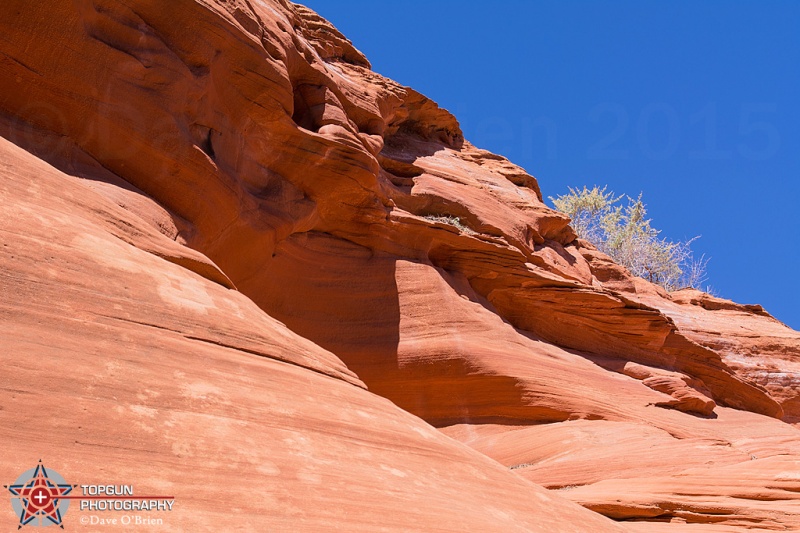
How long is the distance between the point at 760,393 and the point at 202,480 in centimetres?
1974

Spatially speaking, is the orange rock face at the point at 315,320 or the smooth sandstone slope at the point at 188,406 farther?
the orange rock face at the point at 315,320

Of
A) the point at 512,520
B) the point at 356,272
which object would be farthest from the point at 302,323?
the point at 512,520

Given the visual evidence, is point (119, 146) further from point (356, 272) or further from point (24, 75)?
point (356, 272)

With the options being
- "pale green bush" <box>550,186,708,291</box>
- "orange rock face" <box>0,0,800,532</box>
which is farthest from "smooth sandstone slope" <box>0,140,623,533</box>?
"pale green bush" <box>550,186,708,291</box>

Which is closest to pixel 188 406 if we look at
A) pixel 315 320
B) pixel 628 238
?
pixel 315 320

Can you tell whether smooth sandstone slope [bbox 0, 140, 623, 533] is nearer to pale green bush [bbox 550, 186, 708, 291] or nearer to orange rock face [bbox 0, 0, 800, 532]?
orange rock face [bbox 0, 0, 800, 532]

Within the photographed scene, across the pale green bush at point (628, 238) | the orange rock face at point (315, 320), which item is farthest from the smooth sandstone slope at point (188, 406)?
the pale green bush at point (628, 238)

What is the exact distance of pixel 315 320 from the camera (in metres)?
15.2

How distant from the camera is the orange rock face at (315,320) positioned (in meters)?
5.09

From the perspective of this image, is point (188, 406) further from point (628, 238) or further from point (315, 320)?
point (628, 238)

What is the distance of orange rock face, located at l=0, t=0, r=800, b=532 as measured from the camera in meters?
5.09

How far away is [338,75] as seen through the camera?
1689 centimetres

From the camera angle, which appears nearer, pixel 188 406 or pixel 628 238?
pixel 188 406

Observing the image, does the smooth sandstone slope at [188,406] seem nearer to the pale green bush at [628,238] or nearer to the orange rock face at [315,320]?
the orange rock face at [315,320]
